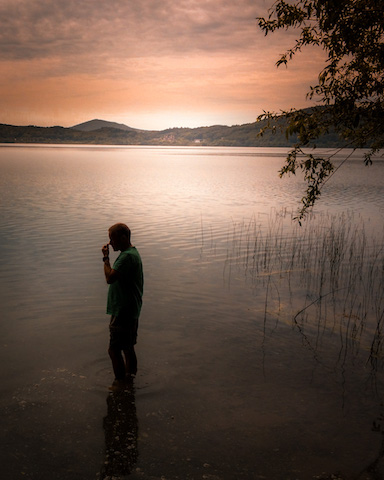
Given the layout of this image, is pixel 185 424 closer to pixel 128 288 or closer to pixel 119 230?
pixel 128 288

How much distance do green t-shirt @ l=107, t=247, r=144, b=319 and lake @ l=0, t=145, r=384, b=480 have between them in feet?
4.69

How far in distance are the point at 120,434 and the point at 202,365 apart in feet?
8.09

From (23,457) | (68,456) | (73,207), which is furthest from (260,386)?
(73,207)

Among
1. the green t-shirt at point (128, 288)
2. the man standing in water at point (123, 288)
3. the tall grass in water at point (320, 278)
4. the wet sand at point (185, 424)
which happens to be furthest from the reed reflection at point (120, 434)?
the tall grass in water at point (320, 278)

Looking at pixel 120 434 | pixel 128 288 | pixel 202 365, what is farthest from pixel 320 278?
pixel 120 434

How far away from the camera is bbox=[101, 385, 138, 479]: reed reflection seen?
5.54 meters

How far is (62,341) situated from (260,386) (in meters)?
4.14

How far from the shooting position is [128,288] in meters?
6.92

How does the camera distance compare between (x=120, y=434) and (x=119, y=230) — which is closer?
(x=120, y=434)

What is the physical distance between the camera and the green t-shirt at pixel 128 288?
6.75 metres

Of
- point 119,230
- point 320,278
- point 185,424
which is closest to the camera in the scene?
point 185,424

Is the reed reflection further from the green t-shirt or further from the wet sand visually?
the green t-shirt

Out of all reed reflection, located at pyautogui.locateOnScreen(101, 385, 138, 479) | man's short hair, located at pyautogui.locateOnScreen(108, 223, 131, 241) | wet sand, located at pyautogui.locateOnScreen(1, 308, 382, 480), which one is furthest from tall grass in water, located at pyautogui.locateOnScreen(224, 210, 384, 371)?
man's short hair, located at pyautogui.locateOnScreen(108, 223, 131, 241)

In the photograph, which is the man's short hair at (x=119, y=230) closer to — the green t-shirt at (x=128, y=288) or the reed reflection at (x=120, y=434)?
the green t-shirt at (x=128, y=288)
